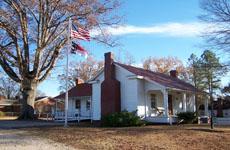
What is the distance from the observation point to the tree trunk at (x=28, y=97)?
36.7 m

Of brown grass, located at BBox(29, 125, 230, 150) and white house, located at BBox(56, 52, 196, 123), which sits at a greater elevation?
white house, located at BBox(56, 52, 196, 123)

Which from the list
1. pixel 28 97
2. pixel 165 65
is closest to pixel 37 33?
pixel 28 97

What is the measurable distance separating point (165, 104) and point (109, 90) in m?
4.94

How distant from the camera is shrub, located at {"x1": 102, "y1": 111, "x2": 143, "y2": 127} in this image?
25.9 meters

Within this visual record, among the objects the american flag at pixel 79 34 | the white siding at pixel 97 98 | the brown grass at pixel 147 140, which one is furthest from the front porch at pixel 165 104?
the brown grass at pixel 147 140

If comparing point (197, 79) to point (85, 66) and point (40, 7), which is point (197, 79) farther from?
point (40, 7)

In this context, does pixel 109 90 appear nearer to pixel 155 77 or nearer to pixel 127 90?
pixel 127 90

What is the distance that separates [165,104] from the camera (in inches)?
1183

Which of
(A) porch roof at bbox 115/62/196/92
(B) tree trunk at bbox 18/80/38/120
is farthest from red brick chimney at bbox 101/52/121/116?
(B) tree trunk at bbox 18/80/38/120

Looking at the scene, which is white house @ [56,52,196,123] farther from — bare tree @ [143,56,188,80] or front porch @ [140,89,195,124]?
bare tree @ [143,56,188,80]

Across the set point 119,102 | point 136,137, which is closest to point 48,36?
point 119,102

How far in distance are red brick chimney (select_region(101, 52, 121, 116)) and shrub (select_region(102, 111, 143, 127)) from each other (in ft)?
14.3

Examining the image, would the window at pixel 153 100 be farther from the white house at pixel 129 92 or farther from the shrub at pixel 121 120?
the shrub at pixel 121 120

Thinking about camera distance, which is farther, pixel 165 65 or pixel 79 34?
pixel 165 65
